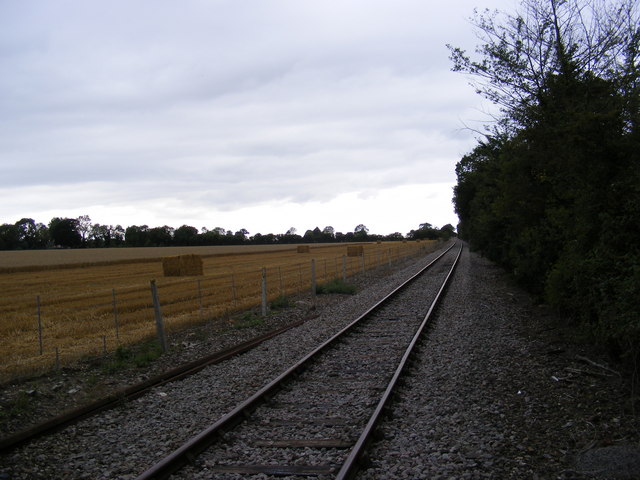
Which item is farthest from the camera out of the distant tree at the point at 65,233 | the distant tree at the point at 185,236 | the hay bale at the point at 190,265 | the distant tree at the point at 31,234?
the distant tree at the point at 185,236

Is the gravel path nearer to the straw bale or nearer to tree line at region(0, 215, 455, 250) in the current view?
the straw bale

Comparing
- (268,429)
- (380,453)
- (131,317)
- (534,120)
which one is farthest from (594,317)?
(131,317)

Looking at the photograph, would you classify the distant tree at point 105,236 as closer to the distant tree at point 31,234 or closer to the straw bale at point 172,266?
the distant tree at point 31,234

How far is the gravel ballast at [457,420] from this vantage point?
200 inches

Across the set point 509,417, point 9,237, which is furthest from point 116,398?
point 9,237

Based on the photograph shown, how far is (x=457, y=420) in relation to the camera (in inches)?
245

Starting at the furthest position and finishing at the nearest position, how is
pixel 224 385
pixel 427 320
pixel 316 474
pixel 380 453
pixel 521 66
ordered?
1. pixel 521 66
2. pixel 427 320
3. pixel 224 385
4. pixel 380 453
5. pixel 316 474

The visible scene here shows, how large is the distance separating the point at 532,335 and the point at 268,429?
7.26m

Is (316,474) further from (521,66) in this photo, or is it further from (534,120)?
(521,66)

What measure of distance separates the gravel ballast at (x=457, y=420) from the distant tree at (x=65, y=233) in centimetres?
13100

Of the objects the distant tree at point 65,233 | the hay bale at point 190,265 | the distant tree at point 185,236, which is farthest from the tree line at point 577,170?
the distant tree at point 65,233

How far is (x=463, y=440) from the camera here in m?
5.61

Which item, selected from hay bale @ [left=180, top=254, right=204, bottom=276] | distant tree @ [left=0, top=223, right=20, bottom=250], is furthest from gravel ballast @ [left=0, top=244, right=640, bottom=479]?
distant tree @ [left=0, top=223, right=20, bottom=250]

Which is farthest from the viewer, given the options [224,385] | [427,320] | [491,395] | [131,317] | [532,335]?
[131,317]
